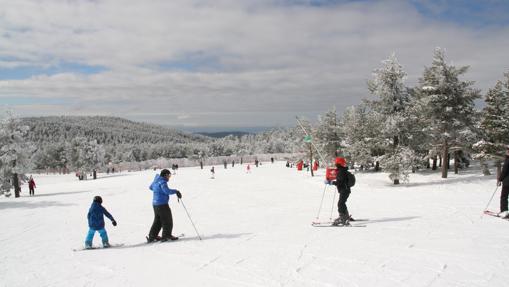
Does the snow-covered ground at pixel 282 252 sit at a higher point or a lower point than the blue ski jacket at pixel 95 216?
lower

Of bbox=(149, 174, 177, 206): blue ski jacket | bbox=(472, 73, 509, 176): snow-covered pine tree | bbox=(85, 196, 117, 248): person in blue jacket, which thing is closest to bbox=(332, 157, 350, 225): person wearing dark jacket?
bbox=(149, 174, 177, 206): blue ski jacket

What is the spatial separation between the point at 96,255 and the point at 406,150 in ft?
66.5

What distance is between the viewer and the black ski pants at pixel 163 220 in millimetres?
9680

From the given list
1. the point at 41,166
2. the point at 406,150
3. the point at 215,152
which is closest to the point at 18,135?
the point at 406,150

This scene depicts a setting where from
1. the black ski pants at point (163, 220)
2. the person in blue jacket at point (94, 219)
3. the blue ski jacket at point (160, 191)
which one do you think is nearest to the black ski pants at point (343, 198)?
the blue ski jacket at point (160, 191)

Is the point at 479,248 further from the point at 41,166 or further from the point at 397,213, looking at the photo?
the point at 41,166

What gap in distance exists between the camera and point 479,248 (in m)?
7.74

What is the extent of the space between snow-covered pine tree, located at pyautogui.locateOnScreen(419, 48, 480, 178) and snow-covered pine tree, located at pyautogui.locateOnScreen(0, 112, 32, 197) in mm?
35800

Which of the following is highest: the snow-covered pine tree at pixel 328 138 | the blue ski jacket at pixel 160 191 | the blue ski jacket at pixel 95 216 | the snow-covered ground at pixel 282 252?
the snow-covered pine tree at pixel 328 138

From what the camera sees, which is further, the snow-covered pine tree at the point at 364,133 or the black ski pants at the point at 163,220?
the snow-covered pine tree at the point at 364,133

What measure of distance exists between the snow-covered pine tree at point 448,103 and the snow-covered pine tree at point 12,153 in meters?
35.8

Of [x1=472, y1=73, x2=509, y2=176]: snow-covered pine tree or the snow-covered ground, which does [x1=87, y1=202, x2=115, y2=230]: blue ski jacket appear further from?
[x1=472, y1=73, x2=509, y2=176]: snow-covered pine tree

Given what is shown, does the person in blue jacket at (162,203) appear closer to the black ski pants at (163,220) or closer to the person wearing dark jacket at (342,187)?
the black ski pants at (163,220)

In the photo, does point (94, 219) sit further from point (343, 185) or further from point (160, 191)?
point (343, 185)
